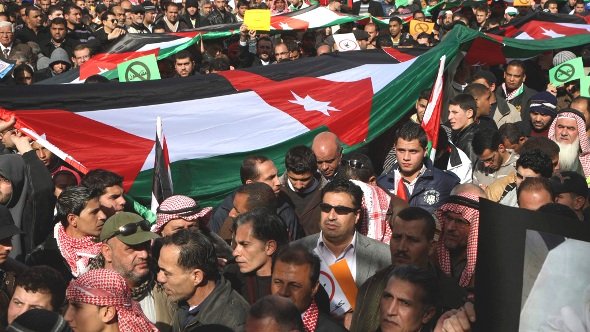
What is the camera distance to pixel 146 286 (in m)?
5.58

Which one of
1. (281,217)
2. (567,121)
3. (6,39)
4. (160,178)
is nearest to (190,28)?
(6,39)

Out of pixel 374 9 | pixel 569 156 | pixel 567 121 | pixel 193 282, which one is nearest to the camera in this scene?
pixel 193 282

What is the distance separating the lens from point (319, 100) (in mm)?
9609

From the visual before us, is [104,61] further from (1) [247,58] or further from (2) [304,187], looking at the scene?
(2) [304,187]

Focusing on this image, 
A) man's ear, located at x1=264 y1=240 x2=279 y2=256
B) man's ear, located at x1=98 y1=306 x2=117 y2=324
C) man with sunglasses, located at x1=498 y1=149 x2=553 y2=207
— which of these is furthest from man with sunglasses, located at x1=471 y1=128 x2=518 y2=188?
man's ear, located at x1=98 y1=306 x2=117 y2=324

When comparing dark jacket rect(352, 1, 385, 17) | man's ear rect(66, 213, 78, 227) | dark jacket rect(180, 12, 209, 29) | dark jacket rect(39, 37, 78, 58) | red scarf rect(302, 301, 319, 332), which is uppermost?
red scarf rect(302, 301, 319, 332)

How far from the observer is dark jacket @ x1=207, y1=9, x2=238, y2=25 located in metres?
14.8

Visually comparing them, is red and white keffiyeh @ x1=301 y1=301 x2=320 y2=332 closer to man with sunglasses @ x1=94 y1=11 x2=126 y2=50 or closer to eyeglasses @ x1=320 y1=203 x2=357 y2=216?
eyeglasses @ x1=320 y1=203 x2=357 y2=216

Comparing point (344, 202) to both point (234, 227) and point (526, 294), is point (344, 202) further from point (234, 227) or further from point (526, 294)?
point (526, 294)

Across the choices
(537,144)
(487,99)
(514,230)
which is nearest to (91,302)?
(514,230)

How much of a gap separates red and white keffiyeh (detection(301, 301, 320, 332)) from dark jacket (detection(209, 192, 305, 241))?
5.15ft

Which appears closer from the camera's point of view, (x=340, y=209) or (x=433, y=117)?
(x=340, y=209)

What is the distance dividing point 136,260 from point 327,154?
2.45 meters

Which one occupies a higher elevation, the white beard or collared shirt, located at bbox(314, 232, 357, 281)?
collared shirt, located at bbox(314, 232, 357, 281)
